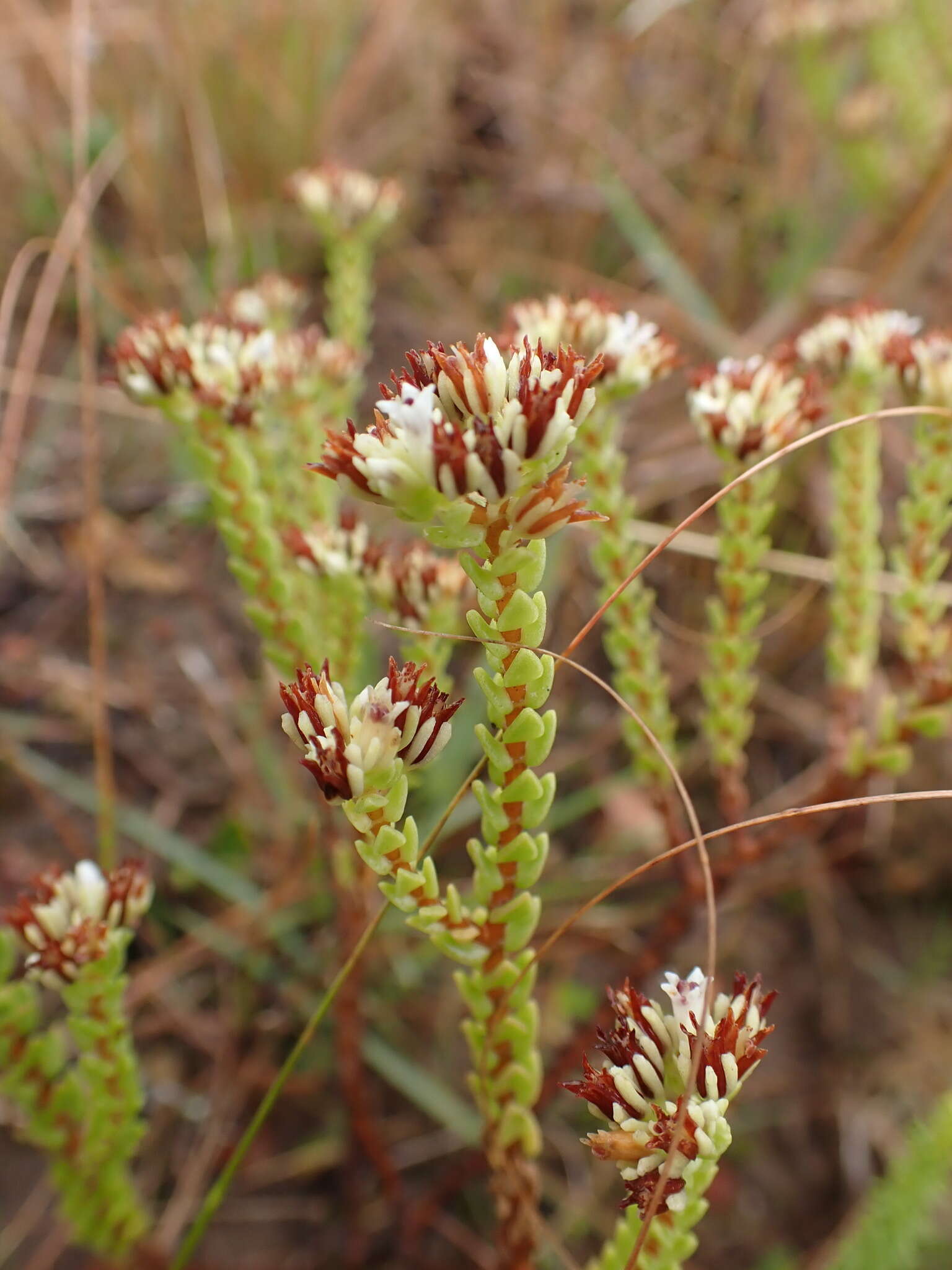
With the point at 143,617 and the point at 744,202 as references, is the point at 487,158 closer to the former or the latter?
the point at 744,202

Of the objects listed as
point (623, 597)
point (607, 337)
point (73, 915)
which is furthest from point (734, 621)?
point (73, 915)

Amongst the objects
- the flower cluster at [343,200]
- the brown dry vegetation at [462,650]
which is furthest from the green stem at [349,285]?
the brown dry vegetation at [462,650]

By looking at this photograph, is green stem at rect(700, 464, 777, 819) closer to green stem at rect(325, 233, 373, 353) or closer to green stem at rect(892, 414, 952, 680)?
green stem at rect(892, 414, 952, 680)

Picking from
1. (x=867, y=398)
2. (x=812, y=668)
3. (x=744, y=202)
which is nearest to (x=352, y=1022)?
(x=867, y=398)

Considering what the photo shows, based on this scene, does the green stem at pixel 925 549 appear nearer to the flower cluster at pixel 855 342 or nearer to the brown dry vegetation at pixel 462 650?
the flower cluster at pixel 855 342

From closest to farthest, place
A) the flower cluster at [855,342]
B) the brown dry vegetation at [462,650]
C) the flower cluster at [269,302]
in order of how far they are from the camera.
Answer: the flower cluster at [855,342], the flower cluster at [269,302], the brown dry vegetation at [462,650]

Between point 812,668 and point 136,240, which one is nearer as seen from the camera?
point 812,668
